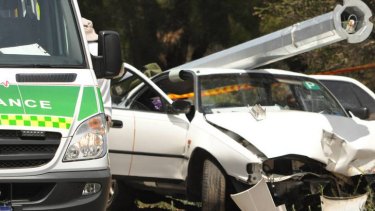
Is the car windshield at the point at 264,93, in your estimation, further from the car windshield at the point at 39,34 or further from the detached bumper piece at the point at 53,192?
the detached bumper piece at the point at 53,192

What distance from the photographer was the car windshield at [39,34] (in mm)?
5836

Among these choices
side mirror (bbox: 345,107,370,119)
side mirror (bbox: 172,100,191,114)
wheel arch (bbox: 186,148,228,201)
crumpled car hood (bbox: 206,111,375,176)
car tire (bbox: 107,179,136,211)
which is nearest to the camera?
crumpled car hood (bbox: 206,111,375,176)

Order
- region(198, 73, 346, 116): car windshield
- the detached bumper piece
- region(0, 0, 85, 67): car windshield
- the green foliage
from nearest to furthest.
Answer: the detached bumper piece < region(0, 0, 85, 67): car windshield < region(198, 73, 346, 116): car windshield < the green foliage

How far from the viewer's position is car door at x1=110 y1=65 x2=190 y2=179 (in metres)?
8.05

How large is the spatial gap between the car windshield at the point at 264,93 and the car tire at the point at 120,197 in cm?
169

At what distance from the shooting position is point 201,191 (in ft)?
25.3

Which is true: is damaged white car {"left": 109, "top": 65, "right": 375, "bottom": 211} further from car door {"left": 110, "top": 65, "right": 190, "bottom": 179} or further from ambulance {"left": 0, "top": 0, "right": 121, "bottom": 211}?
ambulance {"left": 0, "top": 0, "right": 121, "bottom": 211}

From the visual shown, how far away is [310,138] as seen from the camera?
7.18 meters

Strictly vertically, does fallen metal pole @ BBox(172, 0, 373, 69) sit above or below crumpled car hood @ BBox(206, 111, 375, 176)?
above

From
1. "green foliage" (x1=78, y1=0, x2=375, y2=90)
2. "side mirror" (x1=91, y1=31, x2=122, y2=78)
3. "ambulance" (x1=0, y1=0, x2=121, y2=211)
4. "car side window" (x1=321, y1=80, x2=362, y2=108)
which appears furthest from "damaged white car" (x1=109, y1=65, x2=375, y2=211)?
"green foliage" (x1=78, y1=0, x2=375, y2=90)

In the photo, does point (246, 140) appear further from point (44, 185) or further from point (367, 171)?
point (44, 185)

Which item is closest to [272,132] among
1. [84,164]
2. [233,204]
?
[233,204]

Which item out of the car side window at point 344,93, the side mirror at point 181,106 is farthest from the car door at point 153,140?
the car side window at point 344,93

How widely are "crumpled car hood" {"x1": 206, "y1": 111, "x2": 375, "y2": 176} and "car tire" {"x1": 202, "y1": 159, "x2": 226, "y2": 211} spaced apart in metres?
0.45
